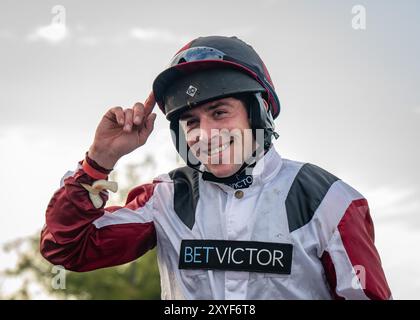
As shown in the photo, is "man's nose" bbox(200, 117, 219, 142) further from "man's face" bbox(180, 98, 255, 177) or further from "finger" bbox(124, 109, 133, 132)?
"finger" bbox(124, 109, 133, 132)

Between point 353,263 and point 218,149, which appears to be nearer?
point 353,263

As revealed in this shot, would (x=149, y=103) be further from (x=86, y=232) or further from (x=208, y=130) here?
(x=86, y=232)

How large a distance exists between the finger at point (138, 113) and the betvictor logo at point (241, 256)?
2.33ft

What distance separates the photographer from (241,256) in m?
3.10

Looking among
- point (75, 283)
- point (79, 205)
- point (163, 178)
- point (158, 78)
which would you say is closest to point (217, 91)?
point (158, 78)

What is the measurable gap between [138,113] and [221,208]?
Answer: 2.20 feet

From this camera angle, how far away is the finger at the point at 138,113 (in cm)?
330

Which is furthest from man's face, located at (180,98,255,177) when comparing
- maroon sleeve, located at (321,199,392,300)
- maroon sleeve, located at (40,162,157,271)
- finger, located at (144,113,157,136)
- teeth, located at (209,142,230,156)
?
maroon sleeve, located at (321,199,392,300)

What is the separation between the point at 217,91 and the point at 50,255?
122 centimetres

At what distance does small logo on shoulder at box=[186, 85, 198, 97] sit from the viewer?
3.29m

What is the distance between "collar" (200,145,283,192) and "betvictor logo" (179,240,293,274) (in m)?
0.33

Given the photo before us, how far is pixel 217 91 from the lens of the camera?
10.7 ft

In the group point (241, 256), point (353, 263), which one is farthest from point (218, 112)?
point (353, 263)
